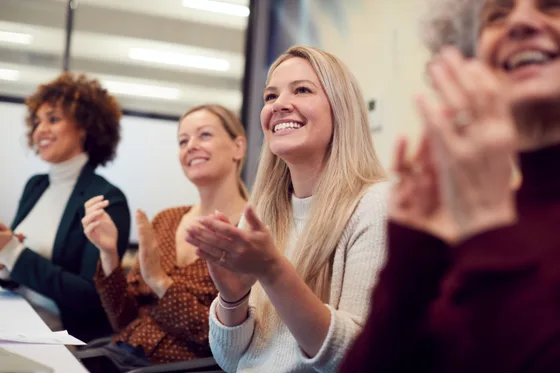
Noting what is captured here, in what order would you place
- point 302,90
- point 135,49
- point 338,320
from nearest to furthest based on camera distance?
1. point 338,320
2. point 302,90
3. point 135,49

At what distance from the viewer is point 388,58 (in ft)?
7.36

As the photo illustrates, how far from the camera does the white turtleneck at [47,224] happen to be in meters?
2.00

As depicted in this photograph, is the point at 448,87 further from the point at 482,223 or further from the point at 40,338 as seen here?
the point at 40,338

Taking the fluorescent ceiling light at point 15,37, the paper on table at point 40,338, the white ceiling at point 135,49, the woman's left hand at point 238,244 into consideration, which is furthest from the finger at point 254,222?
the fluorescent ceiling light at point 15,37

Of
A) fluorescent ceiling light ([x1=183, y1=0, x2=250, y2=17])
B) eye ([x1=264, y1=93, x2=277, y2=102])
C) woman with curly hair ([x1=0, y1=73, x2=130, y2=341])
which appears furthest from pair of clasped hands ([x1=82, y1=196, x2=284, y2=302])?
fluorescent ceiling light ([x1=183, y1=0, x2=250, y2=17])

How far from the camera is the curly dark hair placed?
2.40 meters

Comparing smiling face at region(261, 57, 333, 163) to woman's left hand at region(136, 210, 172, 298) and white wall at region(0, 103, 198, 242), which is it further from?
white wall at region(0, 103, 198, 242)

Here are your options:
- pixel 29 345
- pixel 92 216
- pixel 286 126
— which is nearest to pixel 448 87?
pixel 286 126

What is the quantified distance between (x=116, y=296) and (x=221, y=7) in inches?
89.1

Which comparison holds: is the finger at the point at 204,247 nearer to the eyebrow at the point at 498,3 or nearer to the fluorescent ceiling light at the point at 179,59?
the eyebrow at the point at 498,3

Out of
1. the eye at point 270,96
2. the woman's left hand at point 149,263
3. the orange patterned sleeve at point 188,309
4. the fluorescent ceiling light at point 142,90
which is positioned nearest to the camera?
the eye at point 270,96

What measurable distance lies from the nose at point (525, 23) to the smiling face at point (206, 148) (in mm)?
1418

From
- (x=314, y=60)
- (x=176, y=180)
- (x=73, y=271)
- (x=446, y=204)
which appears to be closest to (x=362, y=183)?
(x=314, y=60)

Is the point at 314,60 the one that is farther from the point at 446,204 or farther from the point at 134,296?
the point at 134,296
